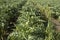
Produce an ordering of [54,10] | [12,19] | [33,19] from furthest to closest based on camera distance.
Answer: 1. [54,10]
2. [12,19]
3. [33,19]

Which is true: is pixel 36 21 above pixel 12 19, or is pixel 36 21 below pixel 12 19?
above

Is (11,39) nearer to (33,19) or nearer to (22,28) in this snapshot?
(22,28)

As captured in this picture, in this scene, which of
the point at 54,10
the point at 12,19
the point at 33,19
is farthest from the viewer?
the point at 54,10

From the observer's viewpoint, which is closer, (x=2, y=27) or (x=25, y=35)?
(x=25, y=35)

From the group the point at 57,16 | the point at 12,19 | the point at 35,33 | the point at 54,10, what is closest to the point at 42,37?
the point at 35,33

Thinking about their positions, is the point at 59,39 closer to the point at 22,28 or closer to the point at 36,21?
the point at 22,28

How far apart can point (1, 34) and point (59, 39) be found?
10.3ft

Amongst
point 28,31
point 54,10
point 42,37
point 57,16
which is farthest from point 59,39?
point 54,10

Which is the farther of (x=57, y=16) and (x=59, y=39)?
(x=57, y=16)

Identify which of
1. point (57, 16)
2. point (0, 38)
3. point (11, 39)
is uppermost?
point (11, 39)

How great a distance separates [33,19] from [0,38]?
7.15 feet

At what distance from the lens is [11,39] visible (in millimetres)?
8125

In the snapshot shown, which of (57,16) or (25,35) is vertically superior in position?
(25,35)

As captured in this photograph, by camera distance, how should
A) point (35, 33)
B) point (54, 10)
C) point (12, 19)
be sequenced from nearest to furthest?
1. point (35, 33)
2. point (12, 19)
3. point (54, 10)
